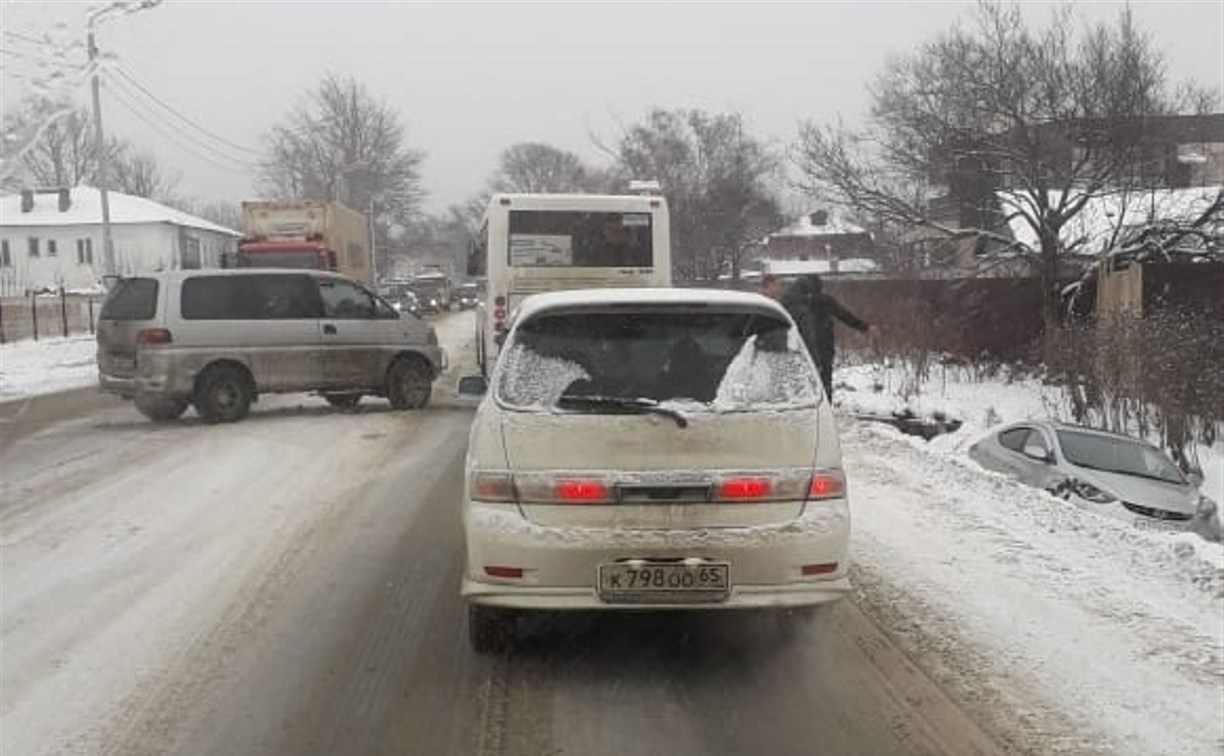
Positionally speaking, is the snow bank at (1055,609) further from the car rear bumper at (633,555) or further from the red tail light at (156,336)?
the red tail light at (156,336)

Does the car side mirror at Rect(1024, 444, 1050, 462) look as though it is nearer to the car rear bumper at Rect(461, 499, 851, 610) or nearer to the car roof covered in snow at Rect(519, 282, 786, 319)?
the car roof covered in snow at Rect(519, 282, 786, 319)

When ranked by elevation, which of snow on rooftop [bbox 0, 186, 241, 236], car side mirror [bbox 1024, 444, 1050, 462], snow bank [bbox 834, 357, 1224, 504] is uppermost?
snow on rooftop [bbox 0, 186, 241, 236]

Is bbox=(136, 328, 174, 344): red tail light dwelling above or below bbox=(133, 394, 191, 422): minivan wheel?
above

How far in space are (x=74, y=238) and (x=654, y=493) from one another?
7903 cm

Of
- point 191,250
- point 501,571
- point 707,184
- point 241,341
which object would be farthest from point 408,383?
point 191,250

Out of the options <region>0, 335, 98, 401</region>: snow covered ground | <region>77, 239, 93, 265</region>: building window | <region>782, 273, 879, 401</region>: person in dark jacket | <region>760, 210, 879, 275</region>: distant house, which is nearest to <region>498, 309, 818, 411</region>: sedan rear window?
<region>782, 273, 879, 401</region>: person in dark jacket

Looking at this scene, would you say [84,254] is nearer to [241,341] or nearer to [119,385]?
[119,385]

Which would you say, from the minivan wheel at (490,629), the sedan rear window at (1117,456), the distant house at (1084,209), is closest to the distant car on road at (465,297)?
the distant house at (1084,209)

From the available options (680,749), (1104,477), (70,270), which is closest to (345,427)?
(1104,477)

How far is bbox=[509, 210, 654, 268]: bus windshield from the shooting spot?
53.2ft

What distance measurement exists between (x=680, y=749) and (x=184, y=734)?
188cm

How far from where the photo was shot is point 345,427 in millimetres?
13836

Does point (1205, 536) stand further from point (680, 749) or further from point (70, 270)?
point (70, 270)

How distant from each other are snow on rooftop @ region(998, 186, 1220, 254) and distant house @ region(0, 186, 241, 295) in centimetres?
5961
